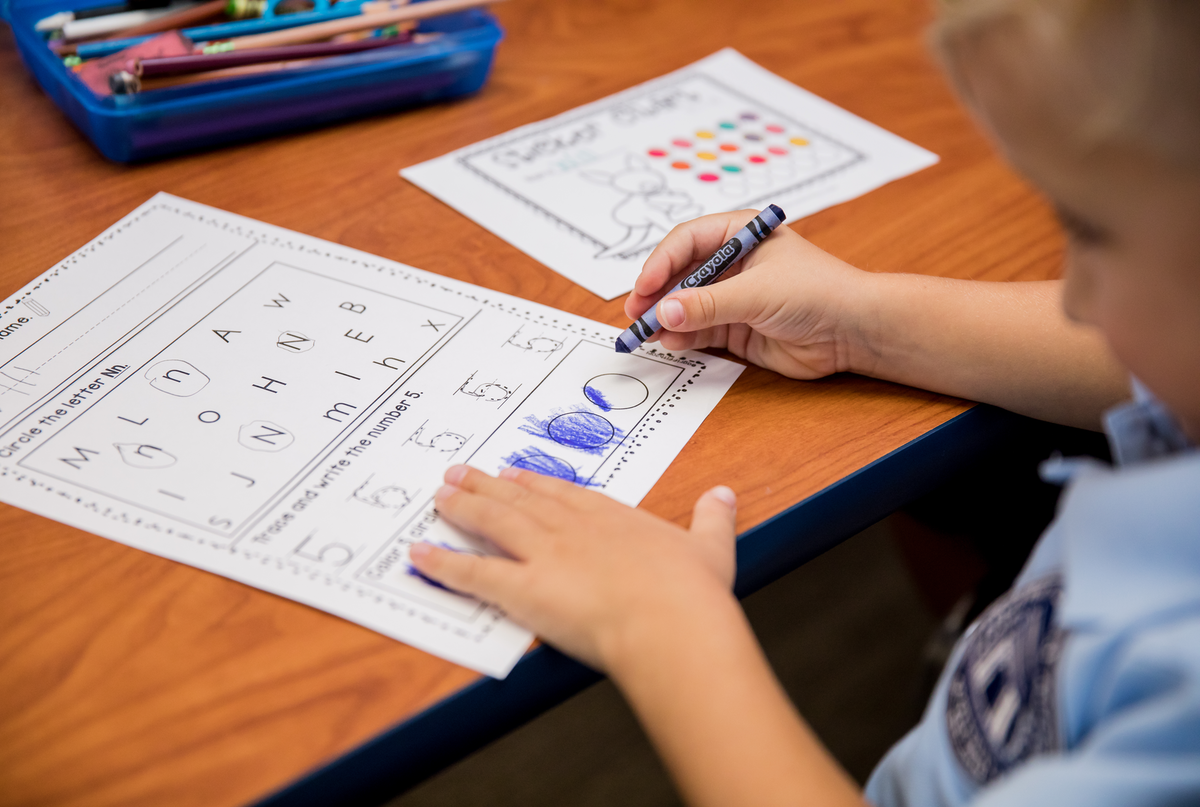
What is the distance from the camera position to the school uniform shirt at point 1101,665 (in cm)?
34

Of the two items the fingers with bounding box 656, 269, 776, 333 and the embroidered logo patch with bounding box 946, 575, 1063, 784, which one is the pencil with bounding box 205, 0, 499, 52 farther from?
the embroidered logo patch with bounding box 946, 575, 1063, 784

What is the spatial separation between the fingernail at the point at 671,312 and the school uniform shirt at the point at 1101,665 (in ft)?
0.73

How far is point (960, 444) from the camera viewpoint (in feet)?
1.89

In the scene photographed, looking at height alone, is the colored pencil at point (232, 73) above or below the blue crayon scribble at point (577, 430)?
above

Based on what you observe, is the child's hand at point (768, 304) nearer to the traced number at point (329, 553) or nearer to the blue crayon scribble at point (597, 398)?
the blue crayon scribble at point (597, 398)

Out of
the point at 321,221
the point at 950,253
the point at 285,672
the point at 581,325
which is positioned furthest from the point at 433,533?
the point at 950,253

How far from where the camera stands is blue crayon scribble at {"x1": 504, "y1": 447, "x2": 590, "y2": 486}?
1.66ft

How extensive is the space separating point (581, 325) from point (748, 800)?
31cm

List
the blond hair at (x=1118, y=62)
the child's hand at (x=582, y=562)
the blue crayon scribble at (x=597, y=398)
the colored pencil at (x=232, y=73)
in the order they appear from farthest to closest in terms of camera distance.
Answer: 1. the colored pencil at (x=232, y=73)
2. the blue crayon scribble at (x=597, y=398)
3. the child's hand at (x=582, y=562)
4. the blond hair at (x=1118, y=62)

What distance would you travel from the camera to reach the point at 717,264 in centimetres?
59

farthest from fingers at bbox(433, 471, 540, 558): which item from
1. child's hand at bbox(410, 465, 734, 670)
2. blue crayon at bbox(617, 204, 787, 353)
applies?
blue crayon at bbox(617, 204, 787, 353)

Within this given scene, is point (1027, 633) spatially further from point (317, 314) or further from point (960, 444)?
point (317, 314)

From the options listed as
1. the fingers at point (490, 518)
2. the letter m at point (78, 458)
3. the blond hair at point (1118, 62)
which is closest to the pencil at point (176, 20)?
the letter m at point (78, 458)

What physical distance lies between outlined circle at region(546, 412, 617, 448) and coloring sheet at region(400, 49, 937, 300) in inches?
5.0
